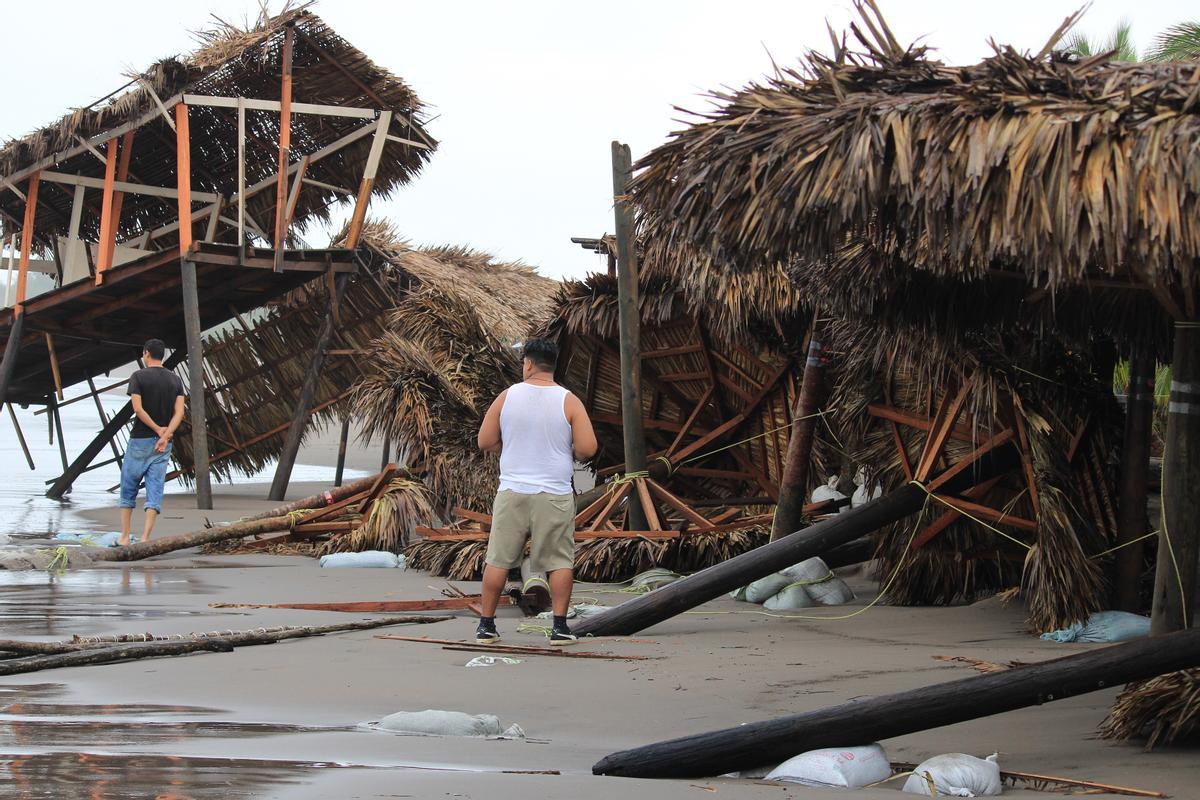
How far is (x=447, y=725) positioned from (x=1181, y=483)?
2.85 m

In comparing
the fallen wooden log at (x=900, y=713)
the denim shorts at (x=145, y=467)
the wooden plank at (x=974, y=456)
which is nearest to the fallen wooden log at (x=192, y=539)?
the denim shorts at (x=145, y=467)

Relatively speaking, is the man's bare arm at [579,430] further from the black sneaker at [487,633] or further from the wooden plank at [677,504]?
the wooden plank at [677,504]

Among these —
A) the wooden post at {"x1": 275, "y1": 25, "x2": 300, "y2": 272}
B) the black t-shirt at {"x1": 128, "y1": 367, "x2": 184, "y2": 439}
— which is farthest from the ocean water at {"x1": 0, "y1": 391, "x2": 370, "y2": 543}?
the wooden post at {"x1": 275, "y1": 25, "x2": 300, "y2": 272}

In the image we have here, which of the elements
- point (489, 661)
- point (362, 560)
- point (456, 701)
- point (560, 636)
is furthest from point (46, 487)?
point (456, 701)

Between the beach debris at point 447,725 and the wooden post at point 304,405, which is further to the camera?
the wooden post at point 304,405

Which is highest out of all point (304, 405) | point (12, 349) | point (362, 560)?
point (12, 349)

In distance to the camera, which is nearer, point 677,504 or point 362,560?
point 677,504

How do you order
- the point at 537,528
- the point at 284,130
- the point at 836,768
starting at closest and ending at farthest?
the point at 836,768, the point at 537,528, the point at 284,130

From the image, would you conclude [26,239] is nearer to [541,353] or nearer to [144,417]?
[144,417]

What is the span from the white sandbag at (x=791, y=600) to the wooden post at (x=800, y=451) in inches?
14.0

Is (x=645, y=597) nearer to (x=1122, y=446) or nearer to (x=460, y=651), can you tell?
(x=460, y=651)

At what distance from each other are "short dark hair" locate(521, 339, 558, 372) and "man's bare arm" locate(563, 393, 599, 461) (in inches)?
8.2

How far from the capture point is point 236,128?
16.2 metres

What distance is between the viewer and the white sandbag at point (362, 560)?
995 centimetres
